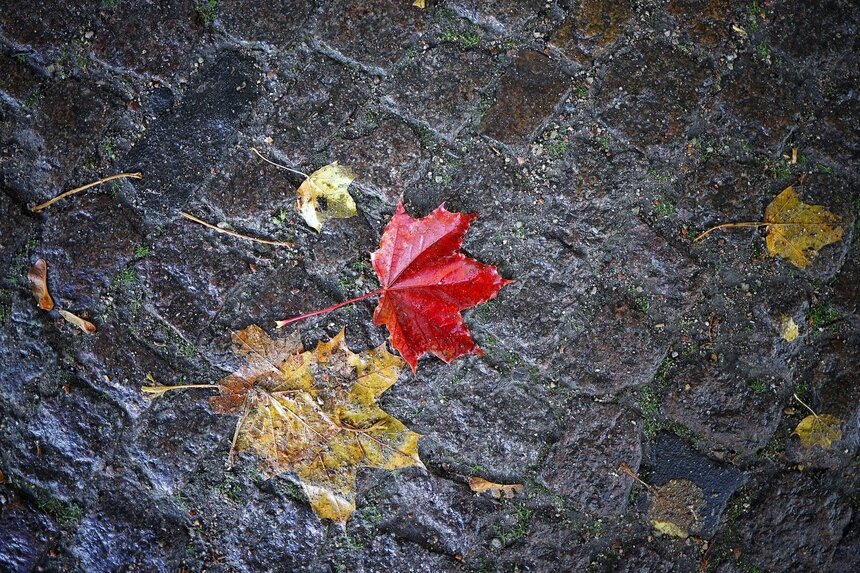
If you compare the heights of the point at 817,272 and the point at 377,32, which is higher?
the point at 377,32

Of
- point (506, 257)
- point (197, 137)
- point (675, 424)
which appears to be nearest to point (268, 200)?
point (197, 137)

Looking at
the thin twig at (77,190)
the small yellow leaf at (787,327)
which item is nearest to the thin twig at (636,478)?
the small yellow leaf at (787,327)

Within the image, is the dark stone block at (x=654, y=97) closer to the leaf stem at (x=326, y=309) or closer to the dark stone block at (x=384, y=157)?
the dark stone block at (x=384, y=157)

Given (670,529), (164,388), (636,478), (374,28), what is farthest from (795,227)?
(164,388)

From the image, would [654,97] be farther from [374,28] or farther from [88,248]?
[88,248]

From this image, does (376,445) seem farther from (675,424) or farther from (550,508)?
(675,424)
